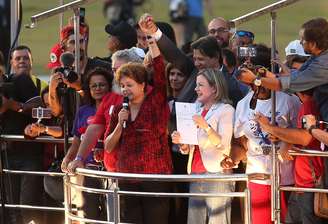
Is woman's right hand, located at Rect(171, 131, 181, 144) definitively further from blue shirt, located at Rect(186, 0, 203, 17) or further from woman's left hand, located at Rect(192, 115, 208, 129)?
blue shirt, located at Rect(186, 0, 203, 17)

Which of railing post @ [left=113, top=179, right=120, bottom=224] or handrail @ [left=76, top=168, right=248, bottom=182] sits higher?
handrail @ [left=76, top=168, right=248, bottom=182]

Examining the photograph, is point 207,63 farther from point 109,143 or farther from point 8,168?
point 8,168

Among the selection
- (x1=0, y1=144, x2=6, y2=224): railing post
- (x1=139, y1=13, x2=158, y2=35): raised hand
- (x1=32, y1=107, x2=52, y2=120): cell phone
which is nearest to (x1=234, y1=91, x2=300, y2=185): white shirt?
(x1=139, y1=13, x2=158, y2=35): raised hand

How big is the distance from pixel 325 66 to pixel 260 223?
137 cm

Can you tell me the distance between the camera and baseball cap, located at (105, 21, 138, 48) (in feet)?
39.5

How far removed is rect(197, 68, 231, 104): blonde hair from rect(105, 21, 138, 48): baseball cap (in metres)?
2.38

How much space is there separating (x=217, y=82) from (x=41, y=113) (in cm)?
183

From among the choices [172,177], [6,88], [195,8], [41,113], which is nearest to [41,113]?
[41,113]

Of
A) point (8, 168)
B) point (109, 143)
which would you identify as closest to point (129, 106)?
point (109, 143)

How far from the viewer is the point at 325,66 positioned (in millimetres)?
9094

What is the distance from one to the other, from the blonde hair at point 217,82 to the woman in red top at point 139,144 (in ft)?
1.60

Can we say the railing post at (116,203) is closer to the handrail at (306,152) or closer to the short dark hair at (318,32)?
the handrail at (306,152)

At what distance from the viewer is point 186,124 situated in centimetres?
966

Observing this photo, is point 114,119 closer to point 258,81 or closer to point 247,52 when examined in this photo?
point 247,52
